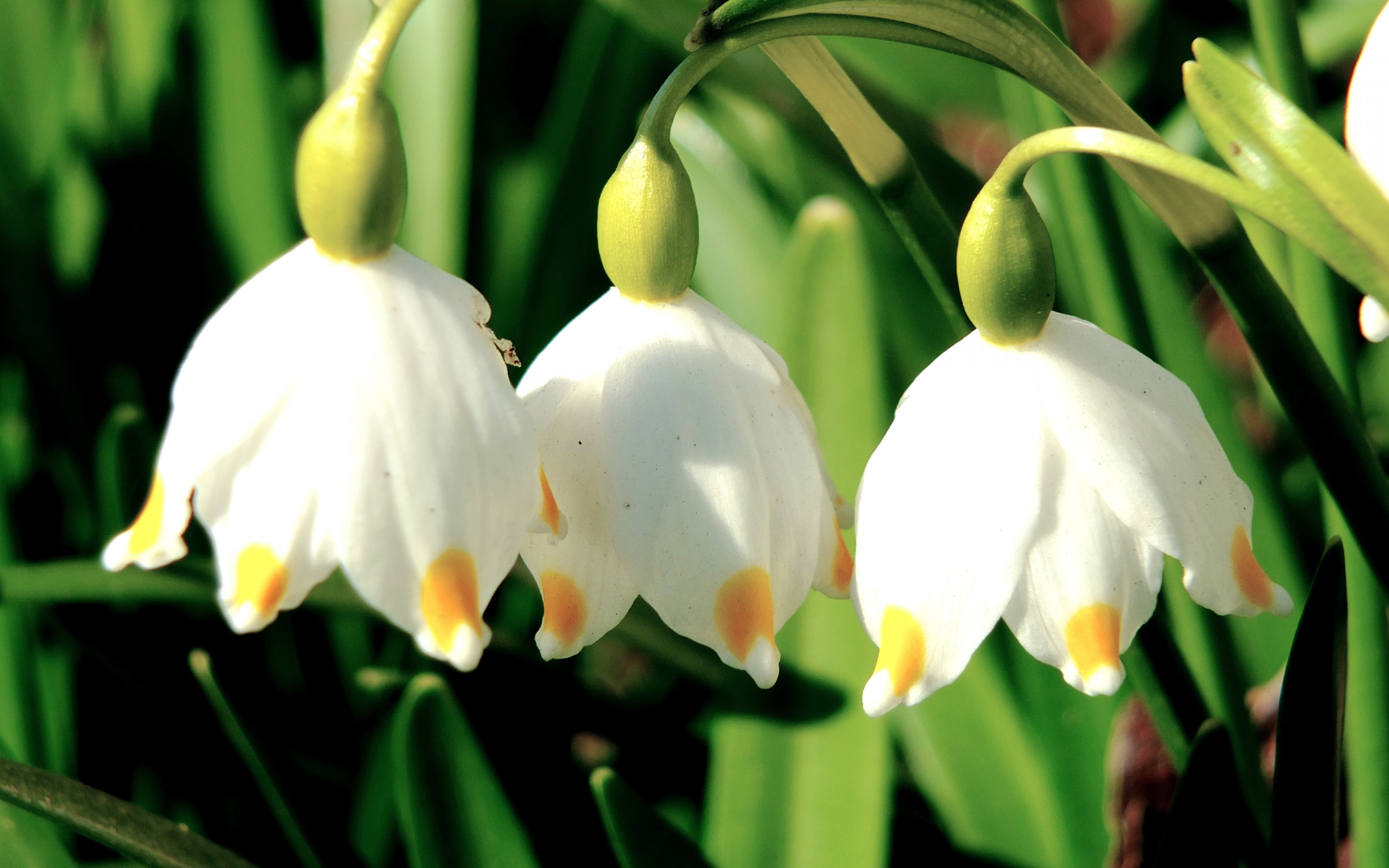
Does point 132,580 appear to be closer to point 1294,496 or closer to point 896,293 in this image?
point 896,293

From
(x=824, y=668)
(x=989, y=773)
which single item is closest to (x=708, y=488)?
(x=824, y=668)

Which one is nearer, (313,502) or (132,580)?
(313,502)

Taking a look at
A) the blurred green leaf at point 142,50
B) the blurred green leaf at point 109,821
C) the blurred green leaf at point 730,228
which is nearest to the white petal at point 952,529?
the blurred green leaf at point 109,821

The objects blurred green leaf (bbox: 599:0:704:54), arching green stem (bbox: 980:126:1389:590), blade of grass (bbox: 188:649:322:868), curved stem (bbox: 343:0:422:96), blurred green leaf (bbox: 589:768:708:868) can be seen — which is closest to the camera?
curved stem (bbox: 343:0:422:96)

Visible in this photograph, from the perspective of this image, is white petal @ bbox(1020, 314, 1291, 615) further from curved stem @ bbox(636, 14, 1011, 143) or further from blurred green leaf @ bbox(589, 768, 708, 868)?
blurred green leaf @ bbox(589, 768, 708, 868)

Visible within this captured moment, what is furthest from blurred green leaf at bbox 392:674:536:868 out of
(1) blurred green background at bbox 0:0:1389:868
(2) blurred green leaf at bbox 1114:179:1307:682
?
(2) blurred green leaf at bbox 1114:179:1307:682

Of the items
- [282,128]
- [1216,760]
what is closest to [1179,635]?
[1216,760]
